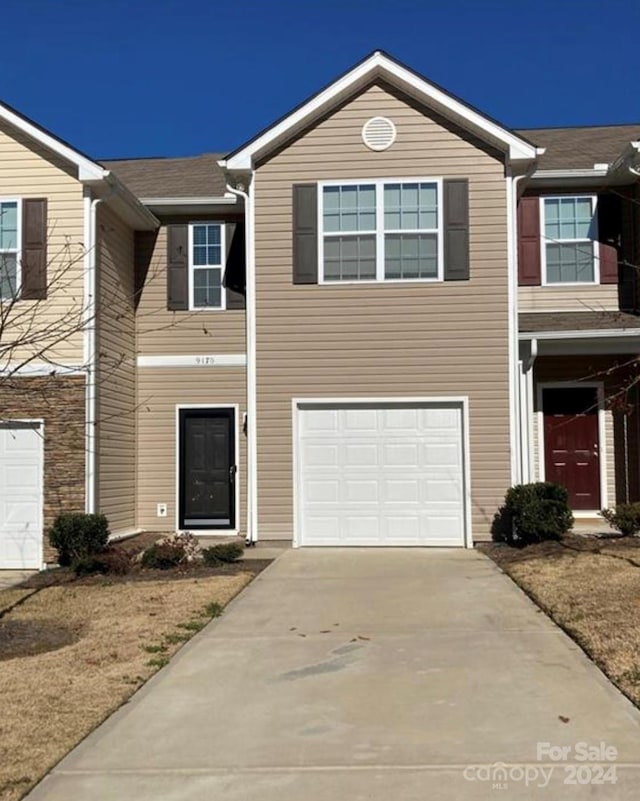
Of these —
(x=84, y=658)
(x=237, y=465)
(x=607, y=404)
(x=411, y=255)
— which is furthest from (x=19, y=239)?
(x=607, y=404)

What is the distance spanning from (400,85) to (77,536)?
27.4 ft

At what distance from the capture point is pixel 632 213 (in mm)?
14336

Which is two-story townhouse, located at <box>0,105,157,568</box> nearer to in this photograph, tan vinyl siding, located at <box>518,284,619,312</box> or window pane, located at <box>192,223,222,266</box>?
window pane, located at <box>192,223,222,266</box>

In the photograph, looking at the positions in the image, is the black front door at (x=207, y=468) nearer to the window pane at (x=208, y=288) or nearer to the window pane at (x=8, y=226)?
the window pane at (x=208, y=288)

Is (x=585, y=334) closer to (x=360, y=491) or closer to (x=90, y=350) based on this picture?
(x=360, y=491)

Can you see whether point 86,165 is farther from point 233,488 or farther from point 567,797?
point 567,797

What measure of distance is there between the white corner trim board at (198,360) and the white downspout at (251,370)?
0.98m

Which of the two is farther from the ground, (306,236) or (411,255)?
(306,236)

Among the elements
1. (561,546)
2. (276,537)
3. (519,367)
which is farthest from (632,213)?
(276,537)

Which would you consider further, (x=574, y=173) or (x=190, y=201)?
(x=190, y=201)

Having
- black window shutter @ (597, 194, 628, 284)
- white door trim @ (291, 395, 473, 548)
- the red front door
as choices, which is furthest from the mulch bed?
black window shutter @ (597, 194, 628, 284)

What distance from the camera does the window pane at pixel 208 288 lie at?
14641 mm

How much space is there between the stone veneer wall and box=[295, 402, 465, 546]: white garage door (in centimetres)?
331

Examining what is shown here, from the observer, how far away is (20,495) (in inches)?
498
